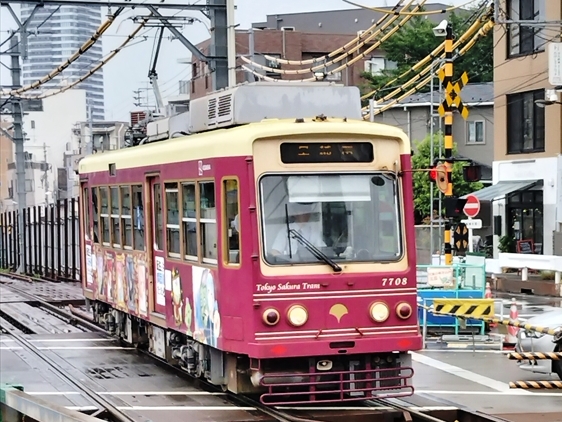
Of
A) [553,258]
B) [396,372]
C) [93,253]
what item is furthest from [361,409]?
[553,258]

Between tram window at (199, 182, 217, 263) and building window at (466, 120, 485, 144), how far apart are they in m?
44.6

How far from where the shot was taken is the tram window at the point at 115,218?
16641 mm

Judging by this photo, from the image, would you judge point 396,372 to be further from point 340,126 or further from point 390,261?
point 340,126

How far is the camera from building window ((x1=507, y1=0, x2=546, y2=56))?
36281 millimetres

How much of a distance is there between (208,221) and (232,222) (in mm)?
689

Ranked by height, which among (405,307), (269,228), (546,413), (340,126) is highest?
(340,126)

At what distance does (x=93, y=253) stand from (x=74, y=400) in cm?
634

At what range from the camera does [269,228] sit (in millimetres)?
11297

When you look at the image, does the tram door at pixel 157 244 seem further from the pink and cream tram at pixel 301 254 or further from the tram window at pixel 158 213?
the pink and cream tram at pixel 301 254

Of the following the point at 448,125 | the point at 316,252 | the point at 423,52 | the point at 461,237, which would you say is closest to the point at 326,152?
the point at 316,252

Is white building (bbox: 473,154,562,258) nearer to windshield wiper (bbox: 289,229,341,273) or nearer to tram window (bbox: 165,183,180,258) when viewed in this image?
tram window (bbox: 165,183,180,258)

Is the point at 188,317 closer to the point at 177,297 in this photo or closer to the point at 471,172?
the point at 177,297

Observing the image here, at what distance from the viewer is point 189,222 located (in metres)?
12.9

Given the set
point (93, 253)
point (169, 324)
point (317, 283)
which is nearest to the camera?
A: point (317, 283)
